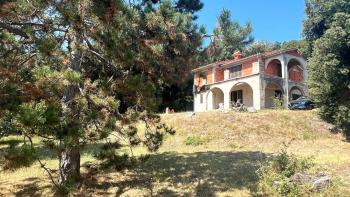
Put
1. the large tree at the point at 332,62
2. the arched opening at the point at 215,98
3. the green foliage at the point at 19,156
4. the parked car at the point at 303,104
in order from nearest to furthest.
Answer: the green foliage at the point at 19,156, the large tree at the point at 332,62, the parked car at the point at 303,104, the arched opening at the point at 215,98

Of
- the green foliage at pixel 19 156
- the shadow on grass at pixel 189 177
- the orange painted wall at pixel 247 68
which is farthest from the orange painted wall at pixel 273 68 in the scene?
the green foliage at pixel 19 156

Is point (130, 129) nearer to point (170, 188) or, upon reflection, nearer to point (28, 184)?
point (170, 188)

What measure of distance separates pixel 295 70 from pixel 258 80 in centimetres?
593

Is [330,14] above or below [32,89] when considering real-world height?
above

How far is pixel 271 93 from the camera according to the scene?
116 ft

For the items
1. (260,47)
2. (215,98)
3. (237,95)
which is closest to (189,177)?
(237,95)

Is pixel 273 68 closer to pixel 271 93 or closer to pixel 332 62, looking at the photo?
pixel 271 93

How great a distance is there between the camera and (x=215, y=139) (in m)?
19.2

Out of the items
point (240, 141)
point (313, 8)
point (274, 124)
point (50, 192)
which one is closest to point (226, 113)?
point (274, 124)

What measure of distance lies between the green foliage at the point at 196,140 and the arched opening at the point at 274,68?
55.4 ft

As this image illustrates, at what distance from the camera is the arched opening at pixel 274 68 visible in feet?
114

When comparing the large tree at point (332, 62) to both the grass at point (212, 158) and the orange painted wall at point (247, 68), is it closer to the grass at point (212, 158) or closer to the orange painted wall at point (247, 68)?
the grass at point (212, 158)

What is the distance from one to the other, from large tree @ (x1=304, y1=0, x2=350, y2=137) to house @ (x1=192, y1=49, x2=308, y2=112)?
11.8m

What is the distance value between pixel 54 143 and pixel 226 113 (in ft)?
57.5
